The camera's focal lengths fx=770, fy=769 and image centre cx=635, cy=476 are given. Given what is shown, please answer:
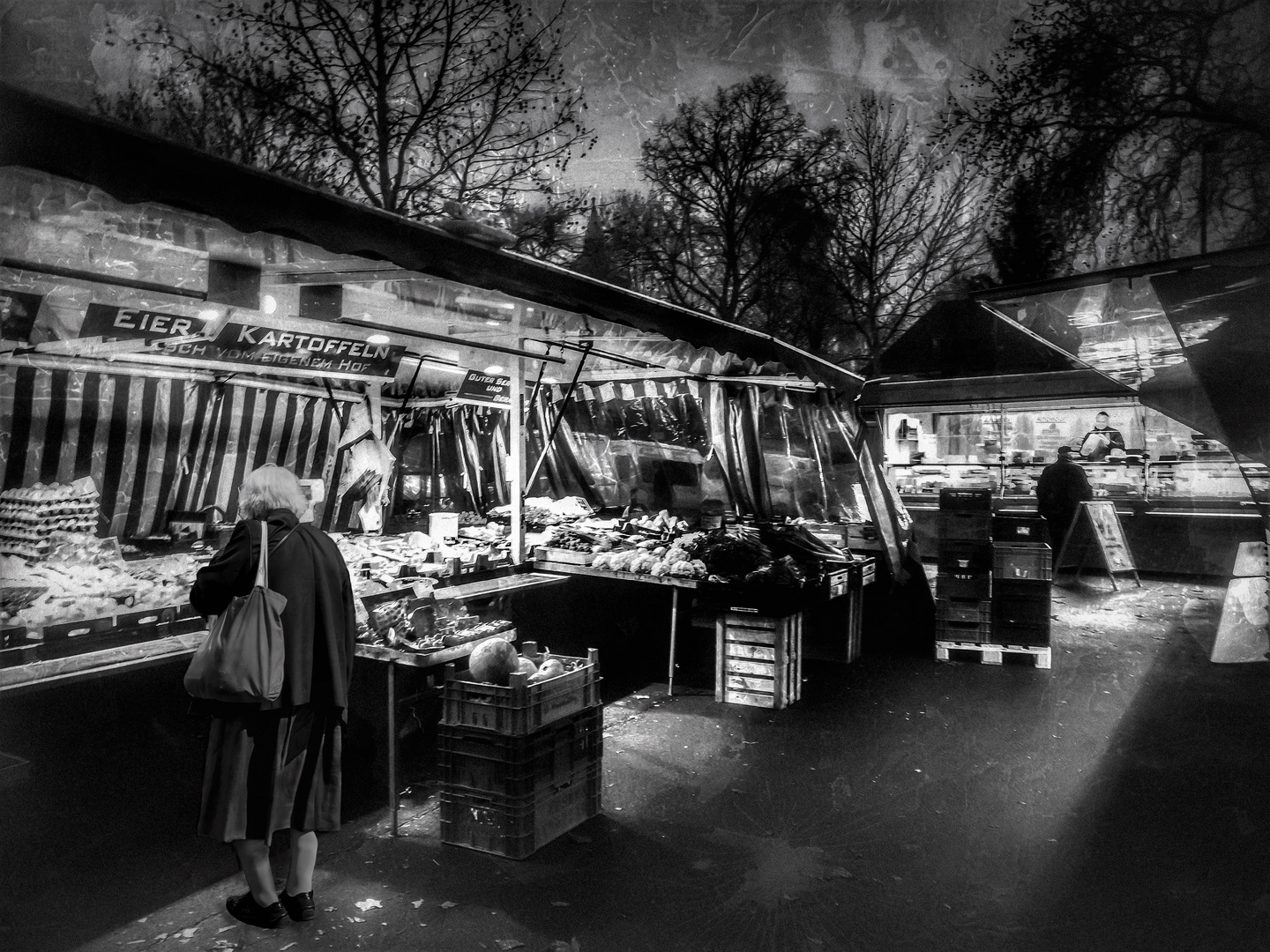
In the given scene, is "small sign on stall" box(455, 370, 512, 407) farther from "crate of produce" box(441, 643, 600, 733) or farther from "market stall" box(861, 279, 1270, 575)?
"market stall" box(861, 279, 1270, 575)

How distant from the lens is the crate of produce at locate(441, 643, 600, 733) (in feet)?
12.6

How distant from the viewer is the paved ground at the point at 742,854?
126 inches

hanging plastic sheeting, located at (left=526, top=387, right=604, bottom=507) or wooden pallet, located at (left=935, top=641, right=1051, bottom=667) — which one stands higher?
hanging plastic sheeting, located at (left=526, top=387, right=604, bottom=507)

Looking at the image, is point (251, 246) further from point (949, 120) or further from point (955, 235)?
point (955, 235)

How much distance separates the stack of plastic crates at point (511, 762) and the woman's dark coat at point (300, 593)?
797 mm

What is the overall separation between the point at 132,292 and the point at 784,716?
5678mm

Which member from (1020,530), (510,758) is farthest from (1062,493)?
(510,758)

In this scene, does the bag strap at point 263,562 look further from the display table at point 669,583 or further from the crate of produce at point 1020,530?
the crate of produce at point 1020,530

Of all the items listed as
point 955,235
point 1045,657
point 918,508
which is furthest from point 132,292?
point 955,235

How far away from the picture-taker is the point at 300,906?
327 cm

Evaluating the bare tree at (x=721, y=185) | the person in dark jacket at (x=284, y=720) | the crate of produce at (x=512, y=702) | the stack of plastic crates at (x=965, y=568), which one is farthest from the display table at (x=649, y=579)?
the bare tree at (x=721, y=185)

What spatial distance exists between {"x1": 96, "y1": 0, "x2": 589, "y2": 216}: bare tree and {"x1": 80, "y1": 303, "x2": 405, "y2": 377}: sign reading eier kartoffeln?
13.9m

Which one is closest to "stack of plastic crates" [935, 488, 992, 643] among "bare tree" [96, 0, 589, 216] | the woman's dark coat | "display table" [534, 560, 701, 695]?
"display table" [534, 560, 701, 695]

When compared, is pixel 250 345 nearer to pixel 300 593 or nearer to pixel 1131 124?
pixel 300 593
